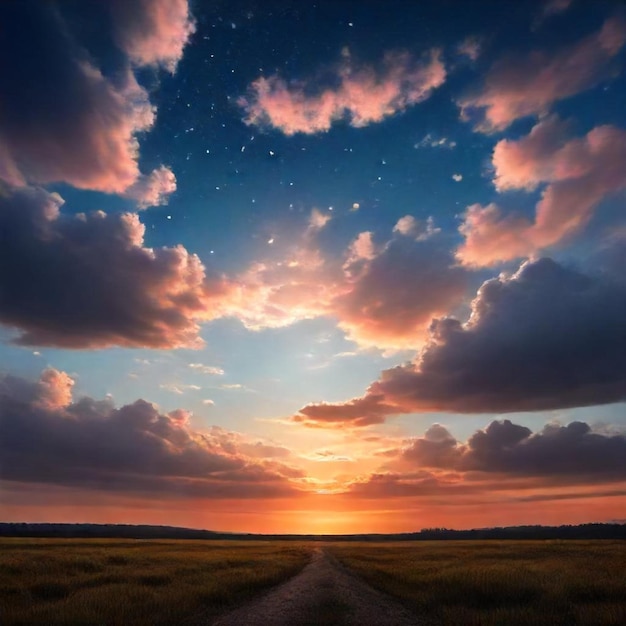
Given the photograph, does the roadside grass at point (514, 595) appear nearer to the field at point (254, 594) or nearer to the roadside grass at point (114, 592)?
the field at point (254, 594)

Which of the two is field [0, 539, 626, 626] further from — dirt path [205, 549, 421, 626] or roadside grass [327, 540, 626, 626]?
dirt path [205, 549, 421, 626]

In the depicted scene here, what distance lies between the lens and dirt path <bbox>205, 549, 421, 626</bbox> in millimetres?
16359

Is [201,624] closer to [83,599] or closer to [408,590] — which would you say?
[83,599]

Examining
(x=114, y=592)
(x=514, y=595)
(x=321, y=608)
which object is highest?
(x=114, y=592)

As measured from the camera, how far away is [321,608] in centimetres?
1802

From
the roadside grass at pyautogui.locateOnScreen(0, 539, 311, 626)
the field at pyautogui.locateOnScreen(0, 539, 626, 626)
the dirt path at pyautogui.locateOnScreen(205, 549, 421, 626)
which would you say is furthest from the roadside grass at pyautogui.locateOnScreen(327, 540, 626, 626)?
the roadside grass at pyautogui.locateOnScreen(0, 539, 311, 626)

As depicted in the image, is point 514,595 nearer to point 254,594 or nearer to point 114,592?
point 254,594

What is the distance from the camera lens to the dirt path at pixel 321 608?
644 inches

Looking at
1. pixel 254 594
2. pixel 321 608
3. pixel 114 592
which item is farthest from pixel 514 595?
pixel 114 592

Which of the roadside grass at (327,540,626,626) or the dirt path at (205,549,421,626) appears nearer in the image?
the dirt path at (205,549,421,626)

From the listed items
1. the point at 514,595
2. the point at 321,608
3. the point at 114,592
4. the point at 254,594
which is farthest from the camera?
the point at 254,594

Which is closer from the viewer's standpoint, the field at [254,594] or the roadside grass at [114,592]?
the roadside grass at [114,592]

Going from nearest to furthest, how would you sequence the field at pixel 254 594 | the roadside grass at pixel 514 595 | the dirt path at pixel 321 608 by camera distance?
the dirt path at pixel 321 608 < the field at pixel 254 594 < the roadside grass at pixel 514 595

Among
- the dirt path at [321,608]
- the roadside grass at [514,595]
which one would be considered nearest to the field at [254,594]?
the roadside grass at [514,595]
